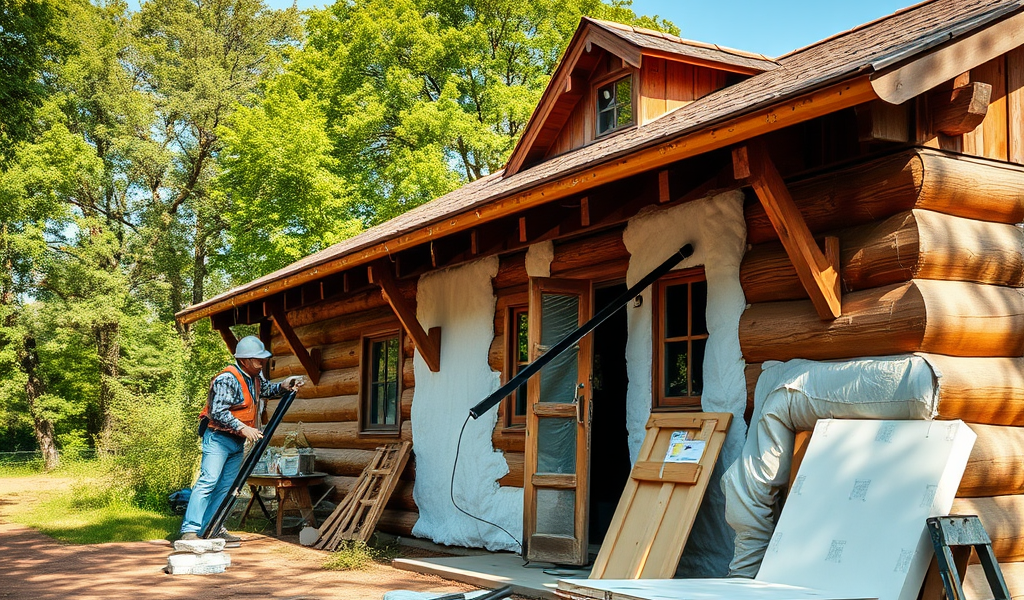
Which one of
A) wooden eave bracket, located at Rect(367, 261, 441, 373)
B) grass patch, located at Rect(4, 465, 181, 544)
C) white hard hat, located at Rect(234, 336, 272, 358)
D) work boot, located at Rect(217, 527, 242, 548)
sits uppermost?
wooden eave bracket, located at Rect(367, 261, 441, 373)

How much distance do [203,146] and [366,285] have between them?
20.1m

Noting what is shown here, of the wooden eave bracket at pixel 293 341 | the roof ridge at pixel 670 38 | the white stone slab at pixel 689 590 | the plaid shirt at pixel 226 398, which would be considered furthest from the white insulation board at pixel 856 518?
the wooden eave bracket at pixel 293 341

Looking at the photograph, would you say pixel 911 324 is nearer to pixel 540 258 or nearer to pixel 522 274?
pixel 540 258

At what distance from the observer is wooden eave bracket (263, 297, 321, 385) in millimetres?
13344

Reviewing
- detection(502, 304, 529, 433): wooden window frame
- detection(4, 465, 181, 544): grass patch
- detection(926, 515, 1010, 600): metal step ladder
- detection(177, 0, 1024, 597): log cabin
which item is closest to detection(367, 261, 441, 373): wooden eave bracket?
detection(177, 0, 1024, 597): log cabin

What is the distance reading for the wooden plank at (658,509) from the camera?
643 centimetres

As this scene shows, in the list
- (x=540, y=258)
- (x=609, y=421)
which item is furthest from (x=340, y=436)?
(x=540, y=258)

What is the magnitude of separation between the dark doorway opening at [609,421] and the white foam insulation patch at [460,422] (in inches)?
54.7

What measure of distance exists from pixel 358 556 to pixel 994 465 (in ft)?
17.6

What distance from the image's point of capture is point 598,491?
10.5 metres

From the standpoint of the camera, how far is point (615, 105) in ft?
33.8

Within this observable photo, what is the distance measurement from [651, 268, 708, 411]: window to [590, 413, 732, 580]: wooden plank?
1.14 ft

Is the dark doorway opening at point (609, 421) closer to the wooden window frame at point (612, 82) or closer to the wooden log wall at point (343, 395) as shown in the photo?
the wooden window frame at point (612, 82)

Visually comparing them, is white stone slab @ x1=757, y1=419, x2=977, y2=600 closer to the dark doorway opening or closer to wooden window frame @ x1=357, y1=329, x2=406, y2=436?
the dark doorway opening
